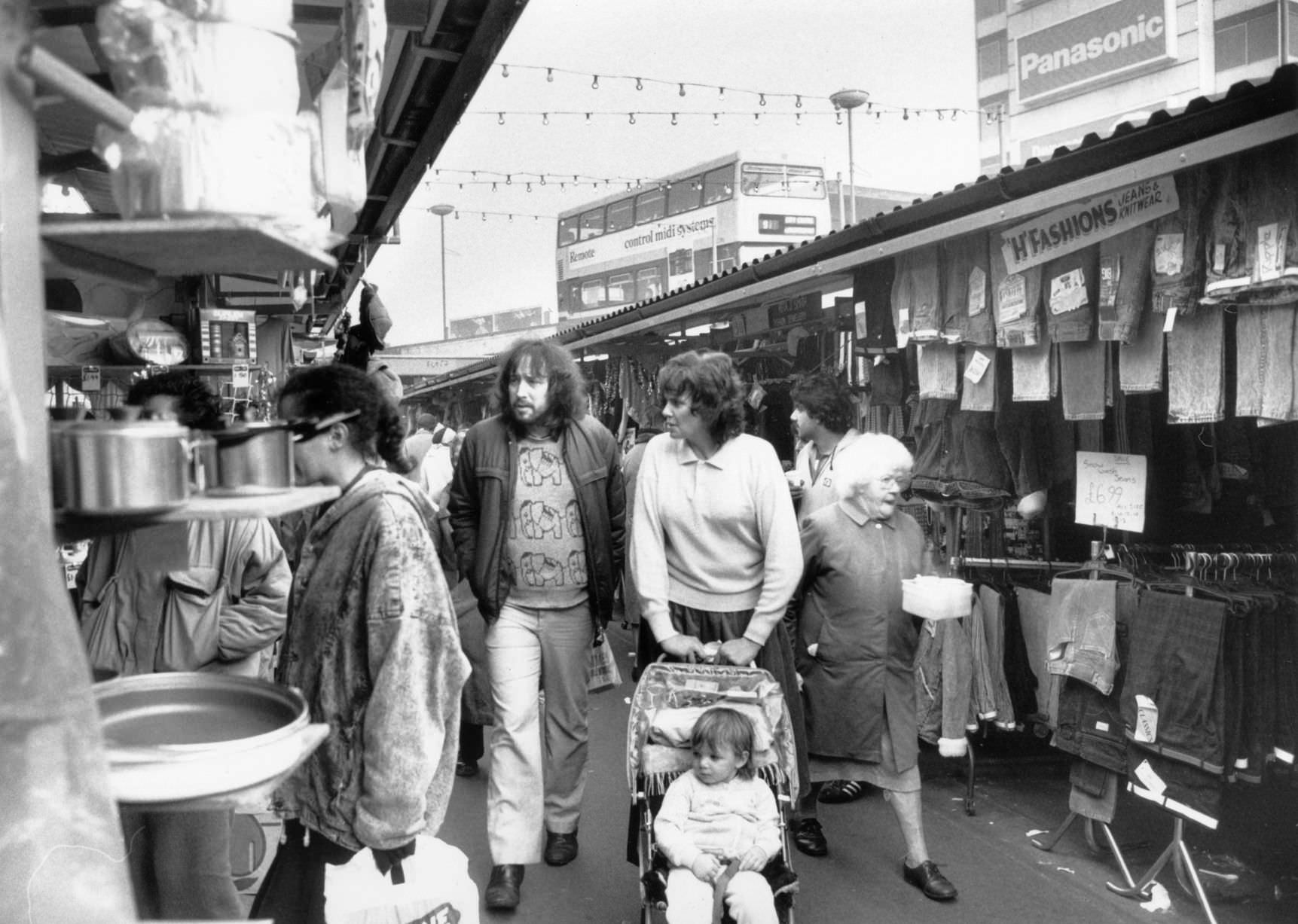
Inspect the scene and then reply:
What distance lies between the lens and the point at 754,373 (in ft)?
32.4

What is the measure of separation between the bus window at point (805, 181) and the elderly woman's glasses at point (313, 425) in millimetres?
20267

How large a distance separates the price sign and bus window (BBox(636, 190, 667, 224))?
61.2ft

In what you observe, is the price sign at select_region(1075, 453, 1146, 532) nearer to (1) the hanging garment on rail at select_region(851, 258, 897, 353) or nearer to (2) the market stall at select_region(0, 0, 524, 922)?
(1) the hanging garment on rail at select_region(851, 258, 897, 353)

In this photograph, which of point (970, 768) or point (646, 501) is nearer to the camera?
point (646, 501)

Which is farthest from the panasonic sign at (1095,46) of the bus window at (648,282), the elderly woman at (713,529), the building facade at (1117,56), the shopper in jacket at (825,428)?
the elderly woman at (713,529)

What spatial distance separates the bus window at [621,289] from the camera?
2438 cm

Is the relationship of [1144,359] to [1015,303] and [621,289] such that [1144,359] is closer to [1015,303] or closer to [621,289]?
[1015,303]

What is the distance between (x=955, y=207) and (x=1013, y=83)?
29.4m

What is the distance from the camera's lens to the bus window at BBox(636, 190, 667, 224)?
22981mm

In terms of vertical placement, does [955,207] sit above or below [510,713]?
above

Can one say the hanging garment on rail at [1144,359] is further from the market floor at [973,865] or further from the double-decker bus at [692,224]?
the double-decker bus at [692,224]

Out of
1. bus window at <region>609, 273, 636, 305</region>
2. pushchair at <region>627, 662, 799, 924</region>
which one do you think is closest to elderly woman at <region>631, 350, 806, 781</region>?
pushchair at <region>627, 662, 799, 924</region>

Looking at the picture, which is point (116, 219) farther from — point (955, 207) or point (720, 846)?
point (955, 207)

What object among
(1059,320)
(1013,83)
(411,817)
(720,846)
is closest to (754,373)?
(1059,320)
